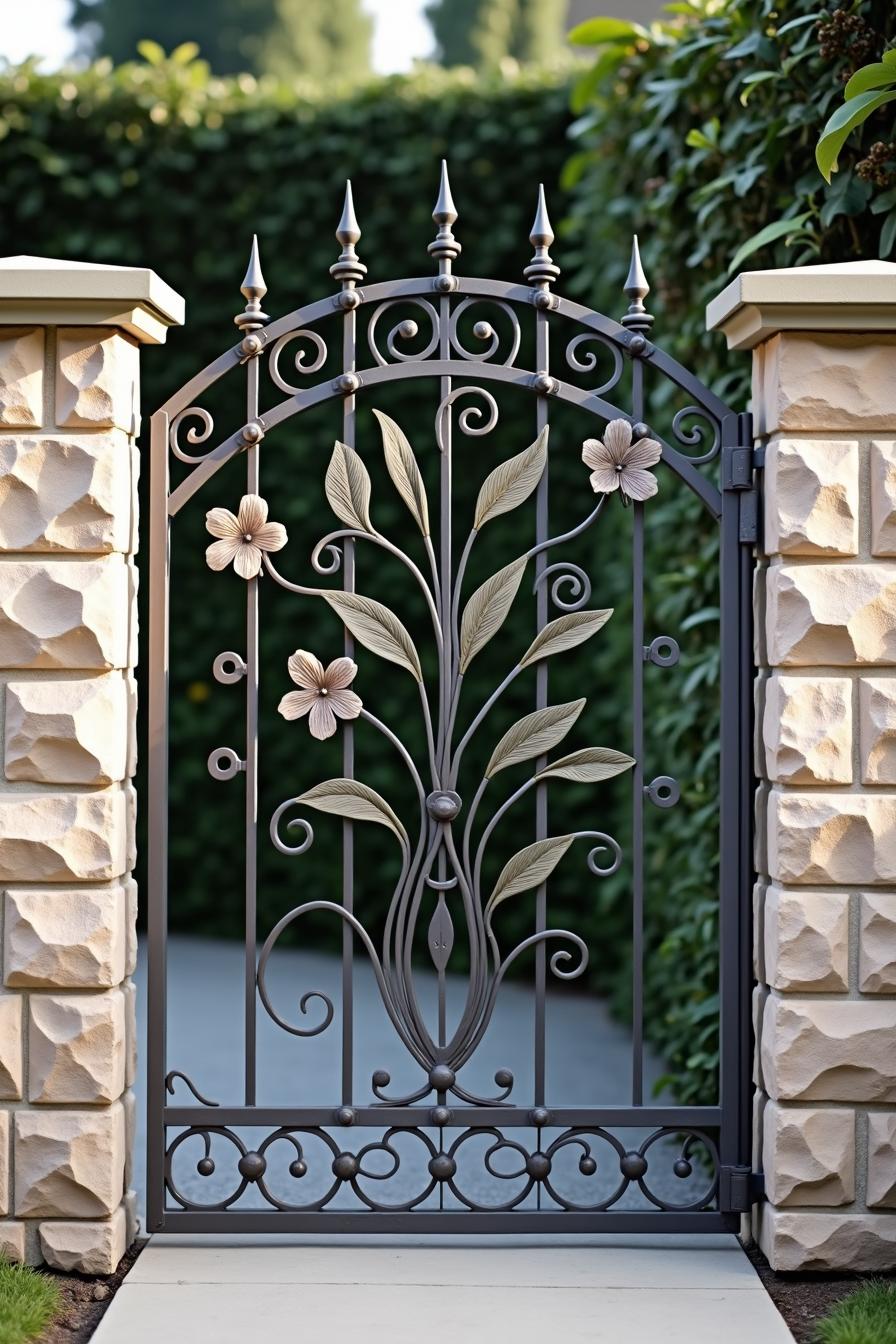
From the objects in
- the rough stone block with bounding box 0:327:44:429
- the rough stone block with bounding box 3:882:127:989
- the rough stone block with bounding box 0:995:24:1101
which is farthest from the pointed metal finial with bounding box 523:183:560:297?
the rough stone block with bounding box 0:995:24:1101

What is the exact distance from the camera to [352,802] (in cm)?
309

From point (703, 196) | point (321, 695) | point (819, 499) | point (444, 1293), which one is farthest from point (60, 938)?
point (703, 196)

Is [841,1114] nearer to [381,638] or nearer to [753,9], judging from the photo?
[381,638]

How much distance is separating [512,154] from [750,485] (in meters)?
3.18

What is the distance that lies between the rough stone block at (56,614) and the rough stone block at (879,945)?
1.43m

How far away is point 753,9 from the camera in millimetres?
3492

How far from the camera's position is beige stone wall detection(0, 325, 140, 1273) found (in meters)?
2.84

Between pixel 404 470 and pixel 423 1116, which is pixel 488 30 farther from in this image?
pixel 423 1116

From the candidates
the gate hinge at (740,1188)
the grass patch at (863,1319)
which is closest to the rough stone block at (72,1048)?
the gate hinge at (740,1188)

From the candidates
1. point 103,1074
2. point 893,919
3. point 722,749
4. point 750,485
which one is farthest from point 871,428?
point 103,1074

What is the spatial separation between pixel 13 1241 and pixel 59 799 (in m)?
0.80

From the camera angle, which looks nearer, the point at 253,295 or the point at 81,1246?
the point at 81,1246

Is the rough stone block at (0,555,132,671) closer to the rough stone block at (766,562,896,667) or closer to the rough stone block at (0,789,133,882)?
the rough stone block at (0,789,133,882)

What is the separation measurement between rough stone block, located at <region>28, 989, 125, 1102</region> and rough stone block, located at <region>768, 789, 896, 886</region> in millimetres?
1246
